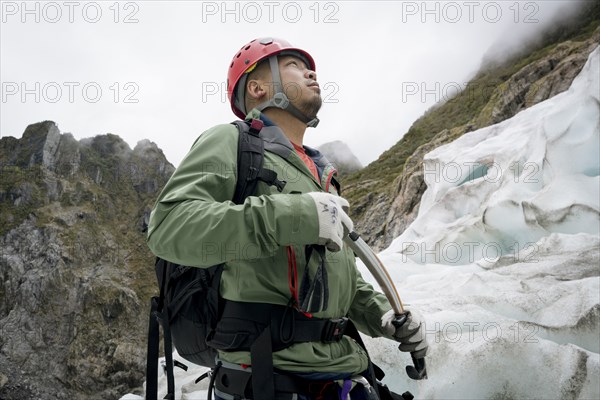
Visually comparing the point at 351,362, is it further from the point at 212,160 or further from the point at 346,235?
the point at 212,160

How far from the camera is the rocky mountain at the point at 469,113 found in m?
28.0

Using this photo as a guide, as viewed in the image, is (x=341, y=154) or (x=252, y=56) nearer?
(x=252, y=56)

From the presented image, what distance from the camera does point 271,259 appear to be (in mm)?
2406

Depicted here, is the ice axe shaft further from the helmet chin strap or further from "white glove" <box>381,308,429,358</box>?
the helmet chin strap

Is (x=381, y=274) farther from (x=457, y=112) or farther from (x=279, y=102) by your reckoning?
(x=457, y=112)

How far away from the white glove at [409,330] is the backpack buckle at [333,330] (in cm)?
56

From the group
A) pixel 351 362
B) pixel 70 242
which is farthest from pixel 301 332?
pixel 70 242

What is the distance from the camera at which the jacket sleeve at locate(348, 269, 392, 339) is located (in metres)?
3.27

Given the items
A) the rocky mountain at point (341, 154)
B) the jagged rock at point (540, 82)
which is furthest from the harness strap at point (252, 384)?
the rocky mountain at point (341, 154)

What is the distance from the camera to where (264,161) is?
2.56m

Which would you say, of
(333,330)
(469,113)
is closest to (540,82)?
(469,113)

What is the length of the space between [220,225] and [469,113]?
60554mm

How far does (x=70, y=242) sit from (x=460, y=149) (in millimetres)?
130658

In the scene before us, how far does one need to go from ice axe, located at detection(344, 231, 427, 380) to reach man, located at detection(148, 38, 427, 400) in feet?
0.34
